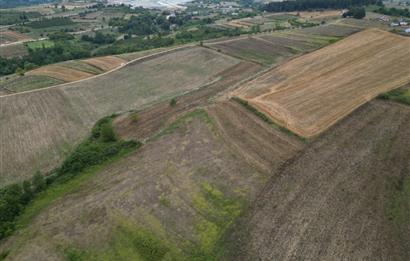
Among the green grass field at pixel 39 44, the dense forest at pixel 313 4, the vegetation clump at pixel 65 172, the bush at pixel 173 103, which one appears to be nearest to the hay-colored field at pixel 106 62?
the bush at pixel 173 103

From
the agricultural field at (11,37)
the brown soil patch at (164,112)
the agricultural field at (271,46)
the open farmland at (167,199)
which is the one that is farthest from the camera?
the agricultural field at (11,37)

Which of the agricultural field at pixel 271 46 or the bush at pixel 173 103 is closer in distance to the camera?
the bush at pixel 173 103

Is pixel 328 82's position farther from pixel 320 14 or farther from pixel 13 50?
pixel 13 50

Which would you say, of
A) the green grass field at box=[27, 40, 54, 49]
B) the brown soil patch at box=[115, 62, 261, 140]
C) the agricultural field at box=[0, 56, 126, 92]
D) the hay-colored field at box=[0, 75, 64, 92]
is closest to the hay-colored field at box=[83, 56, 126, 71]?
the agricultural field at box=[0, 56, 126, 92]

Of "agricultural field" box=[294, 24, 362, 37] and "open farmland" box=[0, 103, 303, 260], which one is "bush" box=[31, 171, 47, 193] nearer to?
"open farmland" box=[0, 103, 303, 260]

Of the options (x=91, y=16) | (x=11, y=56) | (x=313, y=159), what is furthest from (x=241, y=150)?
(x=91, y=16)

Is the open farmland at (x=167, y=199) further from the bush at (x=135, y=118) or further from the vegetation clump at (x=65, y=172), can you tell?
the bush at (x=135, y=118)
